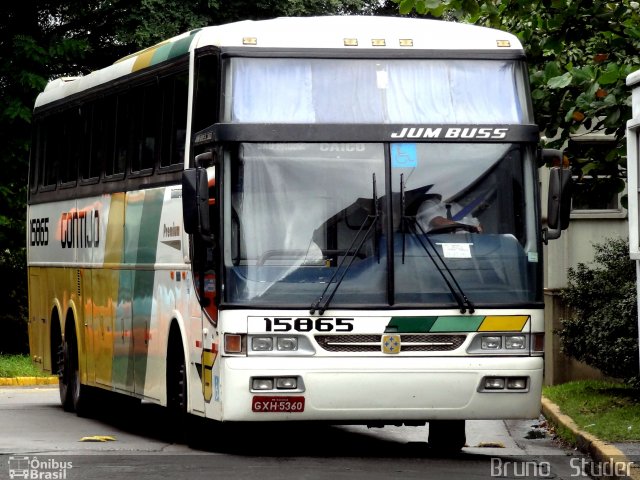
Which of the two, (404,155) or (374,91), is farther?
(374,91)

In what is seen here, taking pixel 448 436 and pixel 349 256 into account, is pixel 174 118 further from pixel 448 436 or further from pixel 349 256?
pixel 448 436

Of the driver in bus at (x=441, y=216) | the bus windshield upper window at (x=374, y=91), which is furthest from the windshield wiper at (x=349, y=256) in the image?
the bus windshield upper window at (x=374, y=91)

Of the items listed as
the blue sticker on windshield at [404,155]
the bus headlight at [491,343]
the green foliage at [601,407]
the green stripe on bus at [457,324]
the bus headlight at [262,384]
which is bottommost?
the green foliage at [601,407]

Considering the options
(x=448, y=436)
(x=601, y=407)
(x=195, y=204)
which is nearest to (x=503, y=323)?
(x=448, y=436)

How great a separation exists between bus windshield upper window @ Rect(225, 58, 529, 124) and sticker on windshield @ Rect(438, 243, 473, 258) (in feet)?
3.25

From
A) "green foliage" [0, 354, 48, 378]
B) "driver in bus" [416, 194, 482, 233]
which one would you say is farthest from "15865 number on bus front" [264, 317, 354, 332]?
"green foliage" [0, 354, 48, 378]

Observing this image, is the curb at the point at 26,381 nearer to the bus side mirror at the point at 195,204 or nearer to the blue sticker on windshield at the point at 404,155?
the bus side mirror at the point at 195,204

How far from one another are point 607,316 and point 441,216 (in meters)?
6.88

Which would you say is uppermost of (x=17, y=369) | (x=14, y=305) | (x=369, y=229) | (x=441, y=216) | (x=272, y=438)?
(x=441, y=216)

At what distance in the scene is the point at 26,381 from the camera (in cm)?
2462

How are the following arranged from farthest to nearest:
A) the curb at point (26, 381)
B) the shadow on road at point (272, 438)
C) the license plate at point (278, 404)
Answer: the curb at point (26, 381)
the shadow on road at point (272, 438)
the license plate at point (278, 404)

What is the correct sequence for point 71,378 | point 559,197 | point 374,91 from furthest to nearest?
1. point 71,378
2. point 374,91
3. point 559,197

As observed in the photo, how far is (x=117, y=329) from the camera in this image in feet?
53.7

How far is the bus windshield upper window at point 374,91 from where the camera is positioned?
12680 millimetres
